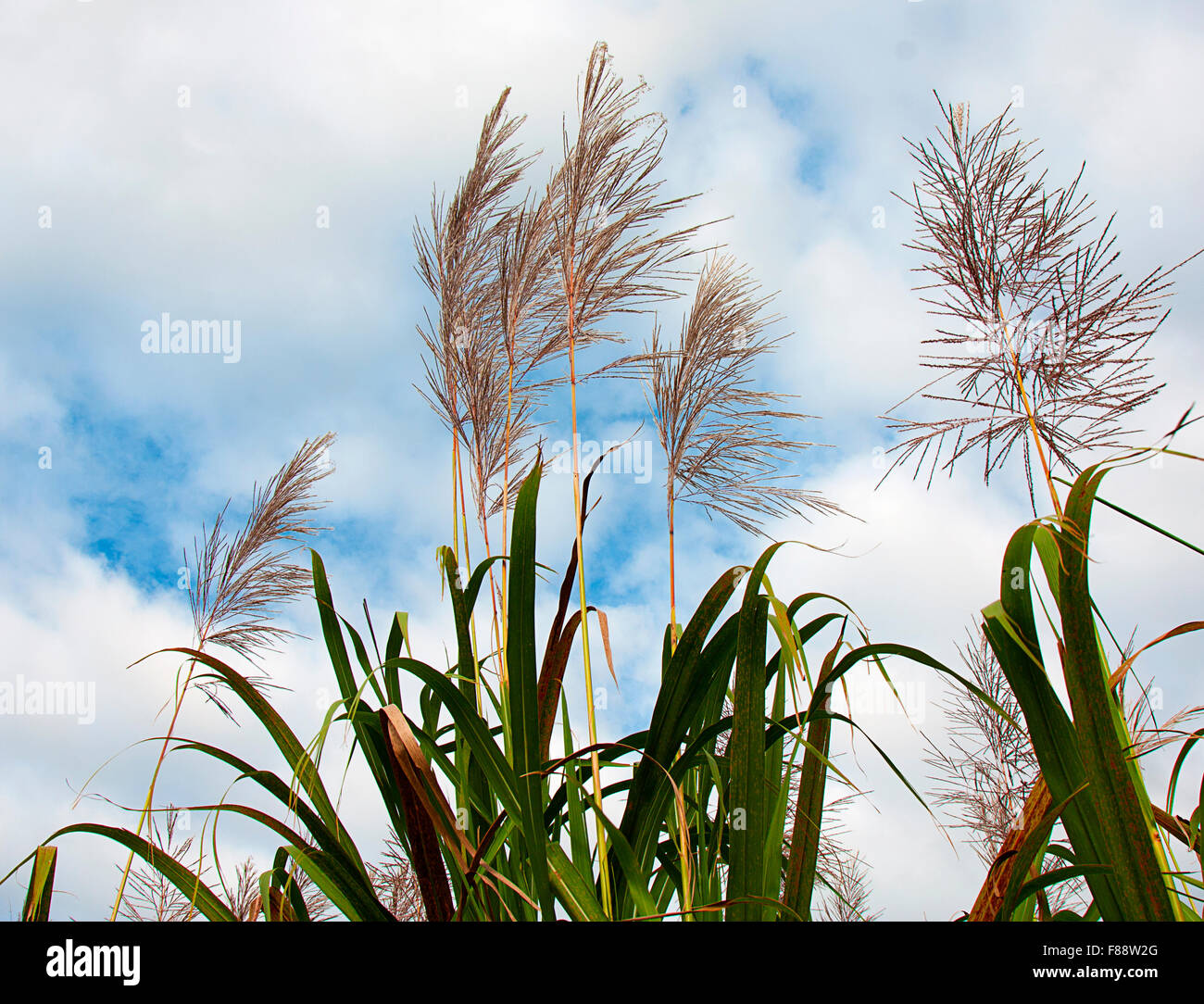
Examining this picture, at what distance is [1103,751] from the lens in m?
0.94

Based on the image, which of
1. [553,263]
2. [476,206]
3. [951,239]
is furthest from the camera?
[476,206]

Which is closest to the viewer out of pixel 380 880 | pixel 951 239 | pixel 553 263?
pixel 951 239

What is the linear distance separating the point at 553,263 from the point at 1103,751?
1.40 meters

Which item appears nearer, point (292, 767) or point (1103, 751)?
point (1103, 751)

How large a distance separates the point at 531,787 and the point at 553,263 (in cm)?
121

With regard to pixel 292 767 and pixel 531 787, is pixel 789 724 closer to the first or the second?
pixel 531 787

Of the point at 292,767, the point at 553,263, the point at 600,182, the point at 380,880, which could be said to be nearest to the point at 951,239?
the point at 600,182

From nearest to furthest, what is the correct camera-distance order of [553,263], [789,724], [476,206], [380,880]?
[789,724]
[553,263]
[476,206]
[380,880]

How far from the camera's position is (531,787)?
3.31 ft
